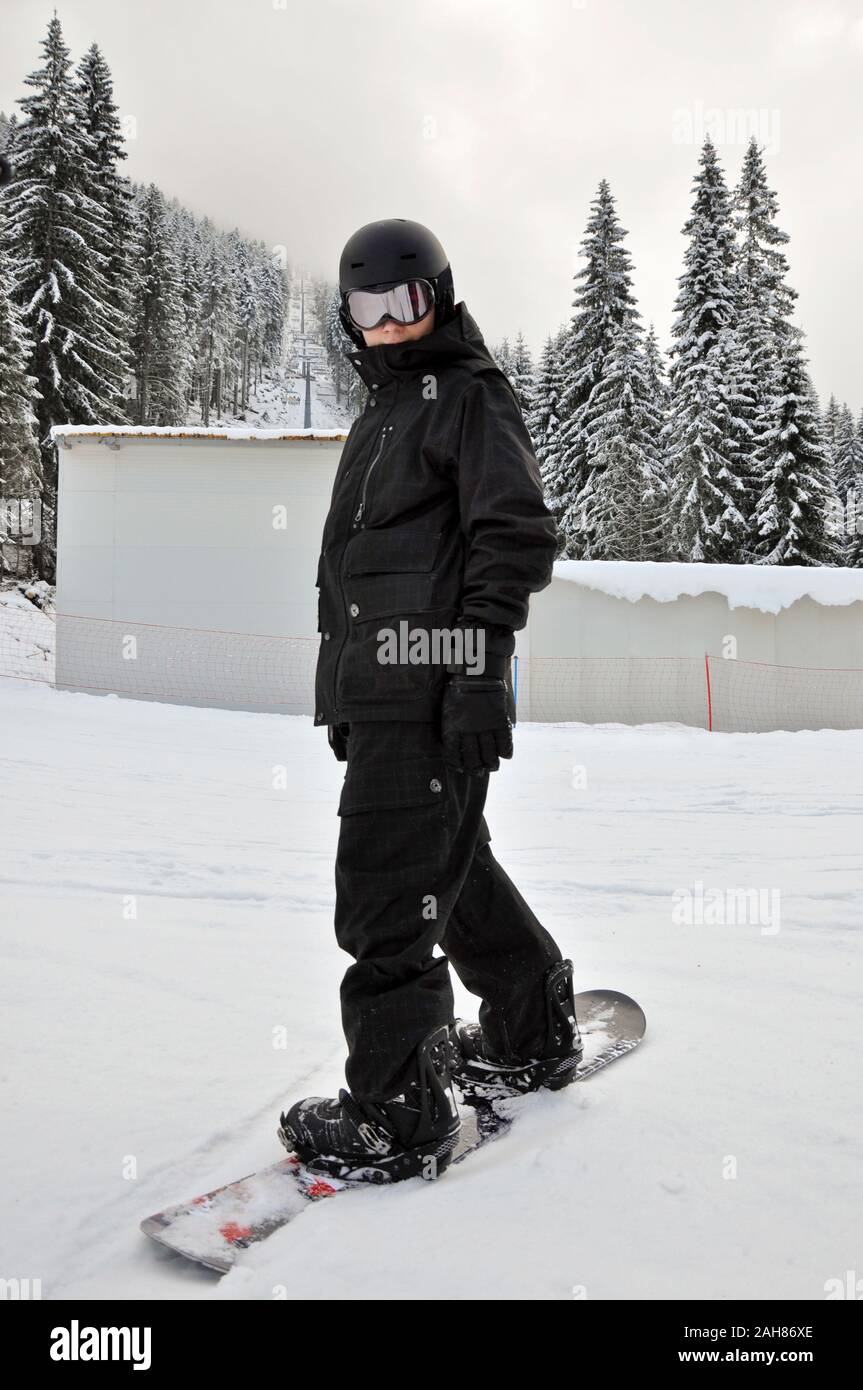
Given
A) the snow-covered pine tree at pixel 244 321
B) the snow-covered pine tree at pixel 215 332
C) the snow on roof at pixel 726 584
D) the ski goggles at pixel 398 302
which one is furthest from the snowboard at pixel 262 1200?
the snow-covered pine tree at pixel 244 321

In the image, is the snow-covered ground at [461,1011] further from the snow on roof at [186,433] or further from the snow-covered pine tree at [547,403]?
the snow-covered pine tree at [547,403]

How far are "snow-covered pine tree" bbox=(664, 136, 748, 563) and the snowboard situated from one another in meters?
25.5

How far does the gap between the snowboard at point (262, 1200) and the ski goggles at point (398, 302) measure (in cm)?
168

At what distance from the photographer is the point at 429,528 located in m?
1.91

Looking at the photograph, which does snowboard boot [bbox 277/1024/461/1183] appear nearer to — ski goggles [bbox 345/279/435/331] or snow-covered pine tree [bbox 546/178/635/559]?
ski goggles [bbox 345/279/435/331]

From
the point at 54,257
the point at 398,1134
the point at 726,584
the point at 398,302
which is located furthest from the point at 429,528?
the point at 54,257

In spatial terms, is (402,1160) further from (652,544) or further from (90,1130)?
(652,544)

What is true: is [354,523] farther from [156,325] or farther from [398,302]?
[156,325]

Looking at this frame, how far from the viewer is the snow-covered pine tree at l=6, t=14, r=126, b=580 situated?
25703mm

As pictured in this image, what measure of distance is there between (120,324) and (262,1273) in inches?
1206

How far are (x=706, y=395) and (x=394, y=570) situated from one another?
27.4m

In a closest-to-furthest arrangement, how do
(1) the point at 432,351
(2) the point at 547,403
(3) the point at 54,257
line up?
(1) the point at 432,351
(3) the point at 54,257
(2) the point at 547,403
